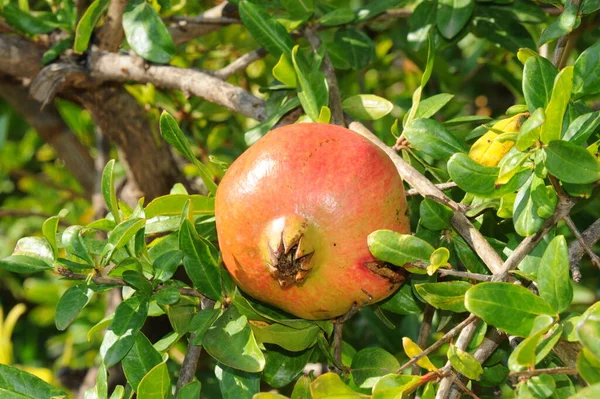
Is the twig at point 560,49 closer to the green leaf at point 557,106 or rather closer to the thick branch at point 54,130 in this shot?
the green leaf at point 557,106

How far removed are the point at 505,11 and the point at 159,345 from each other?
0.96 meters

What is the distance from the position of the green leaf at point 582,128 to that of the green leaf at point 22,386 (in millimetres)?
680

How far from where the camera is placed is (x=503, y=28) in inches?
60.5

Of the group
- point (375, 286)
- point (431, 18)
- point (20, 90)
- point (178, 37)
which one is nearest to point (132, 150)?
point (178, 37)

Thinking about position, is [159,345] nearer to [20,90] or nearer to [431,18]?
[431,18]

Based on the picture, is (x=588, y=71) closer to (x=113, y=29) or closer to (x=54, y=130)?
(x=113, y=29)

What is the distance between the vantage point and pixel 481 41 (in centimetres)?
210

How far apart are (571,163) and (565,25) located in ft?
1.01

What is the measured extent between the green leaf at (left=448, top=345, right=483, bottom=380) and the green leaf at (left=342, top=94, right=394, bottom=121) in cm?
52

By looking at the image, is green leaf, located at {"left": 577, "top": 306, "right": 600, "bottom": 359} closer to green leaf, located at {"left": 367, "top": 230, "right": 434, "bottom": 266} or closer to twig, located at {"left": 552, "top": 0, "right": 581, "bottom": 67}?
green leaf, located at {"left": 367, "top": 230, "right": 434, "bottom": 266}

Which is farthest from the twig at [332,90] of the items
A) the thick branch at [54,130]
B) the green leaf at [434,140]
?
the thick branch at [54,130]

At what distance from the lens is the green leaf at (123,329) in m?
0.96

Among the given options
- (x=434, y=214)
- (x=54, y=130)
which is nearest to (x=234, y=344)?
(x=434, y=214)

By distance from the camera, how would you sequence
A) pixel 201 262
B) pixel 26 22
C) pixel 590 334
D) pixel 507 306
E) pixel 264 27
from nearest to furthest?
1. pixel 590 334
2. pixel 507 306
3. pixel 201 262
4. pixel 264 27
5. pixel 26 22
